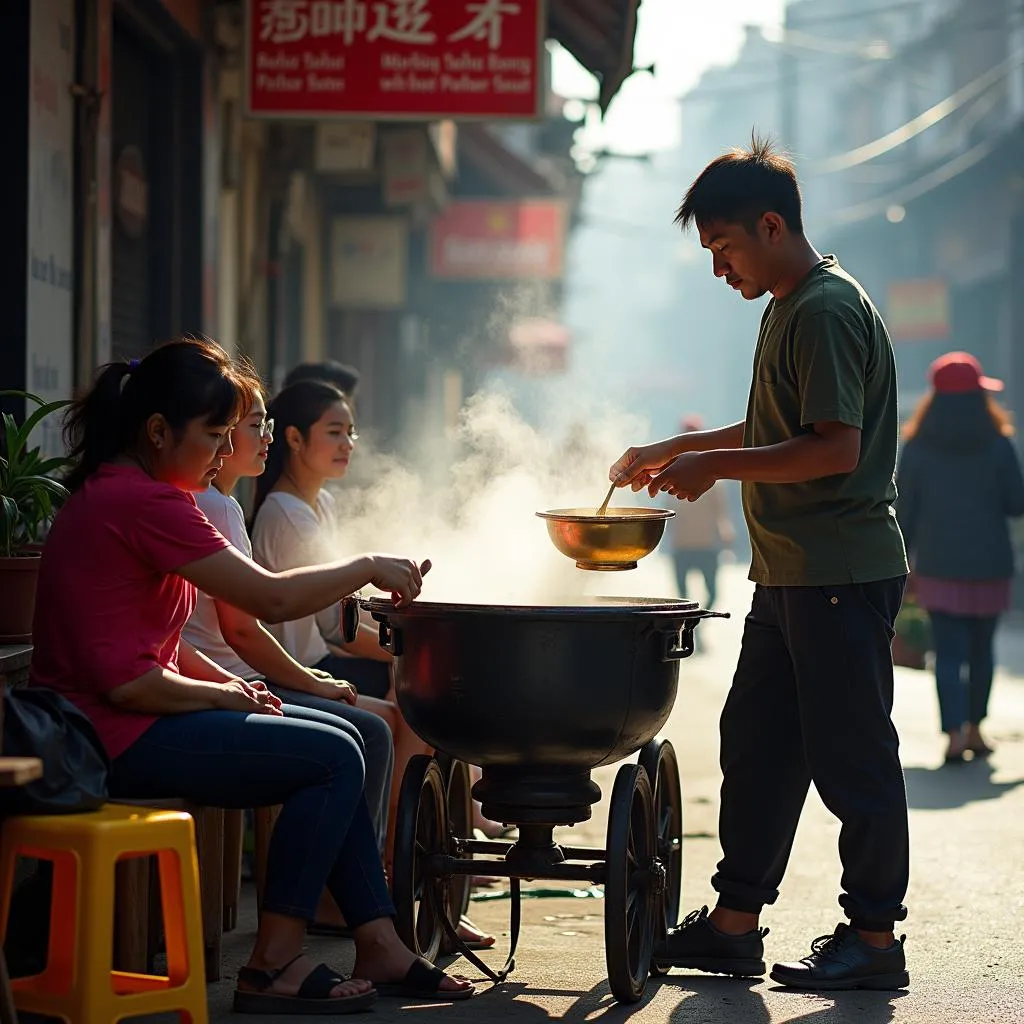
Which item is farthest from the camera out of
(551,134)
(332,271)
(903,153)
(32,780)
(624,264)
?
(624,264)

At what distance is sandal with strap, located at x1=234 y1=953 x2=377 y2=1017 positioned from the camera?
4.23 m

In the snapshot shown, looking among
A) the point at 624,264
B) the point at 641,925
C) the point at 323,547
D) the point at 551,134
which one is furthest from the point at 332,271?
the point at 624,264

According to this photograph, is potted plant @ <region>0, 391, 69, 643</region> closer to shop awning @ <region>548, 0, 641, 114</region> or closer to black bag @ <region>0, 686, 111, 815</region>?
black bag @ <region>0, 686, 111, 815</region>

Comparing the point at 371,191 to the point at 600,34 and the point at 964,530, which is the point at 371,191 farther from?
the point at 964,530

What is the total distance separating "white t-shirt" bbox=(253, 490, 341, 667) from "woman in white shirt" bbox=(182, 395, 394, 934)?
1.03ft

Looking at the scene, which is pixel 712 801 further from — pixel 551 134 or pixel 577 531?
pixel 551 134

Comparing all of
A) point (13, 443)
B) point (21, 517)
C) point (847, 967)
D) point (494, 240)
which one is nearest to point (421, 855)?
point (847, 967)

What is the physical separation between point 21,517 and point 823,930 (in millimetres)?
2604

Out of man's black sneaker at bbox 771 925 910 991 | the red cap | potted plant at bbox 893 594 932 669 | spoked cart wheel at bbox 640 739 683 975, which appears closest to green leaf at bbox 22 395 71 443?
spoked cart wheel at bbox 640 739 683 975

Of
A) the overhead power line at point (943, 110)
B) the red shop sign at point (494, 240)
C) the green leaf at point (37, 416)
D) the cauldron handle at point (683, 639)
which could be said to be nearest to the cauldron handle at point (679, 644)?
the cauldron handle at point (683, 639)

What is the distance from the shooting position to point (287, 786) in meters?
4.18

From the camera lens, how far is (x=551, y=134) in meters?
21.7

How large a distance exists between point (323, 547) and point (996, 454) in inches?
183

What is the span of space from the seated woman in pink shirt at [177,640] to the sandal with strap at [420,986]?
56 mm
